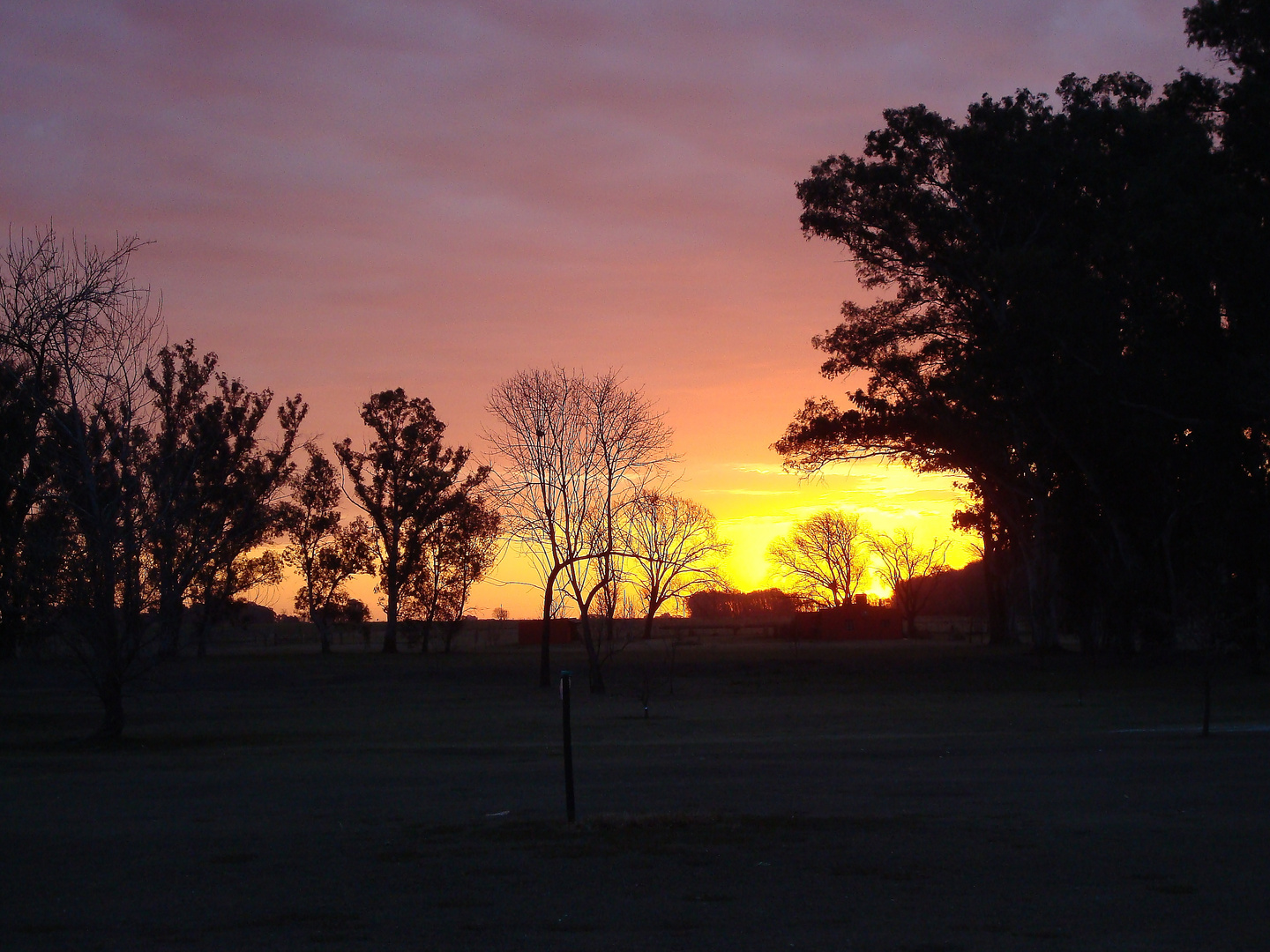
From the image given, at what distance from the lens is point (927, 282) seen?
4231 centimetres

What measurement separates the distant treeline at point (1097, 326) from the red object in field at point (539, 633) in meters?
47.7

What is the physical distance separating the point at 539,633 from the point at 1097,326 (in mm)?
59320

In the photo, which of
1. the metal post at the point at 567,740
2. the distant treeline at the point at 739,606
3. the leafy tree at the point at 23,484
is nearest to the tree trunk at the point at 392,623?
the leafy tree at the point at 23,484

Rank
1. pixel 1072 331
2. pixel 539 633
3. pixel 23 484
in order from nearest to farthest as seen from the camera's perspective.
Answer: pixel 23 484 < pixel 1072 331 < pixel 539 633

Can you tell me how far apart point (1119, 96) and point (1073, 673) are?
63.8ft

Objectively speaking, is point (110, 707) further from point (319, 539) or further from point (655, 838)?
point (319, 539)

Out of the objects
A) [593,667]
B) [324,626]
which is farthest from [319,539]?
[593,667]

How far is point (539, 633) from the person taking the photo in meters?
89.7

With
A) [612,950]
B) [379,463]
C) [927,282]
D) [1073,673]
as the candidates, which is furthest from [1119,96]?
[379,463]

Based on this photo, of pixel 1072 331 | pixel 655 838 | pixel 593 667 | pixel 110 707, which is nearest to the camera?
pixel 655 838

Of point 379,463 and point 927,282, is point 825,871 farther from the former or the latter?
point 379,463

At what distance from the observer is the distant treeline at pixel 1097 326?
108 feet

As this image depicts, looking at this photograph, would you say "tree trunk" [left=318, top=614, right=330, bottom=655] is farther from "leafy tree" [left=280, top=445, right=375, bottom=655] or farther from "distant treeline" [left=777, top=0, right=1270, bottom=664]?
"distant treeline" [left=777, top=0, right=1270, bottom=664]

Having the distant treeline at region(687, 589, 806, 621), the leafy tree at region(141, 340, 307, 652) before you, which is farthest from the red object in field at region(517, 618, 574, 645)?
the distant treeline at region(687, 589, 806, 621)
